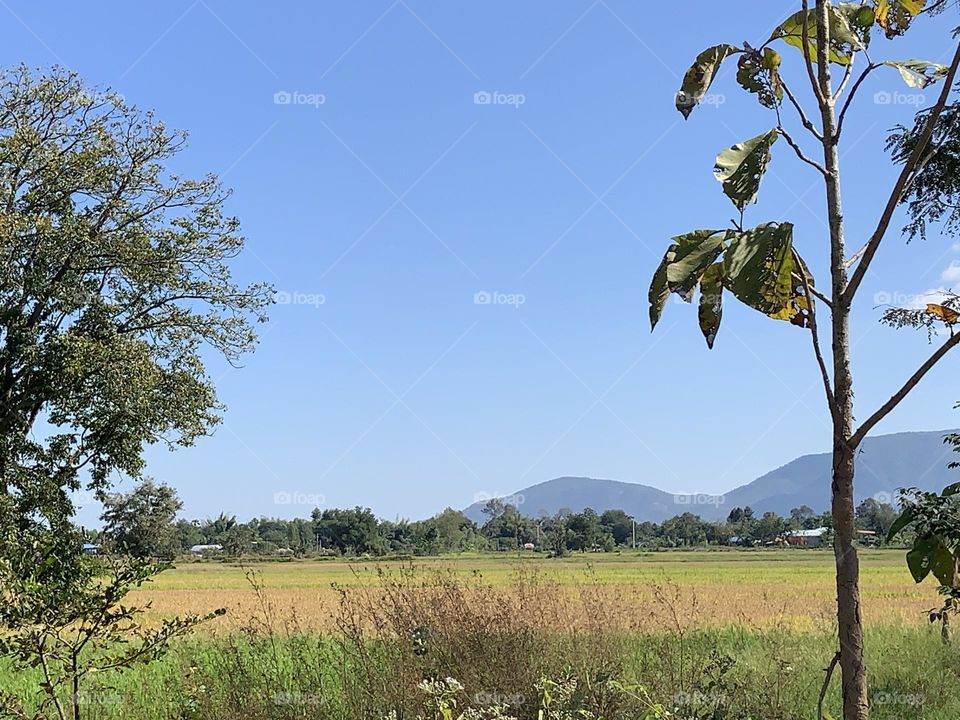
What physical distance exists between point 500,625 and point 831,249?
14.4 ft

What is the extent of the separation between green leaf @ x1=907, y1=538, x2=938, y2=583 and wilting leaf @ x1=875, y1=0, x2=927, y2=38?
1560 mm

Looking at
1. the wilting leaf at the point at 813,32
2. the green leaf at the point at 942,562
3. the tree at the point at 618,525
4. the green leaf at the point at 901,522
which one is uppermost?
the wilting leaf at the point at 813,32

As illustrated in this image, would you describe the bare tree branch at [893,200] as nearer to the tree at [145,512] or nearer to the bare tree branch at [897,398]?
the bare tree branch at [897,398]

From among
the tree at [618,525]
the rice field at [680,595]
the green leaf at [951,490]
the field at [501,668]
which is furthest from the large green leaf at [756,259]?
the tree at [618,525]

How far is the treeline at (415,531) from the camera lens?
53375 mm

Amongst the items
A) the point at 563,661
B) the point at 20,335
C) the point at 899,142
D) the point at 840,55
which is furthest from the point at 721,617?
the point at 840,55

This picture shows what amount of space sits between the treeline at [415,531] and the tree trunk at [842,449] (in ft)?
169

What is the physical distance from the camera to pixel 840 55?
2.70 metres

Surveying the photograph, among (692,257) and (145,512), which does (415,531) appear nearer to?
(145,512)

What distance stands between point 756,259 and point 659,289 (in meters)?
0.28

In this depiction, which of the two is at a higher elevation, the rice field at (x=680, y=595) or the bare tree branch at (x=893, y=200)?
the bare tree branch at (x=893, y=200)

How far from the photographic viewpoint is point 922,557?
279 centimetres

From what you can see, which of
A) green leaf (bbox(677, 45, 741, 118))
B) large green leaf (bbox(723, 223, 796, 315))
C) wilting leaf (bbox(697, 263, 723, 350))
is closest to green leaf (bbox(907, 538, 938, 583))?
wilting leaf (bbox(697, 263, 723, 350))

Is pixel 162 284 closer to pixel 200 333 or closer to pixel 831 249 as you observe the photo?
pixel 200 333
